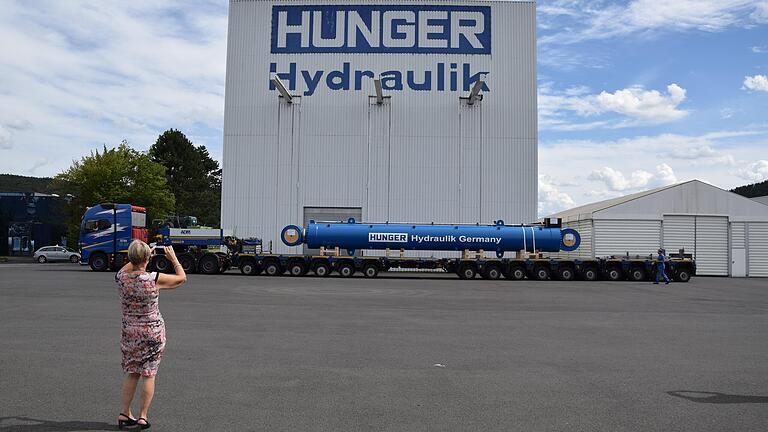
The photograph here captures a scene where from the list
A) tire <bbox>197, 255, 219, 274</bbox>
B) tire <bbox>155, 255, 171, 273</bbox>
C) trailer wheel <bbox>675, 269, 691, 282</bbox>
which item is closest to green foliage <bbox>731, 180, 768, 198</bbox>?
trailer wheel <bbox>675, 269, 691, 282</bbox>

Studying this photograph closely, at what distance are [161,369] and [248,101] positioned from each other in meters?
29.7

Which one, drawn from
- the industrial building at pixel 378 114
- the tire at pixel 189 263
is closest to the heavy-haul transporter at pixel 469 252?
the tire at pixel 189 263

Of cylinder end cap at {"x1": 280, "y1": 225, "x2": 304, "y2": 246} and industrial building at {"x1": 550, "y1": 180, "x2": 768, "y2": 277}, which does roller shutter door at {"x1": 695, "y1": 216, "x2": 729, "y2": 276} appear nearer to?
industrial building at {"x1": 550, "y1": 180, "x2": 768, "y2": 277}

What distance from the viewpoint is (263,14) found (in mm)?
36406

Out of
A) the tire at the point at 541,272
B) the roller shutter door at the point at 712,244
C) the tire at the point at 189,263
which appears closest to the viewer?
the tire at the point at 541,272

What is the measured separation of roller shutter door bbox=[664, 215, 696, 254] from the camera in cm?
3488

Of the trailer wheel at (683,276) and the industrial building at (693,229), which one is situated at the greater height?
the industrial building at (693,229)

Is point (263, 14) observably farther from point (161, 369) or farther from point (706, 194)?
point (161, 369)

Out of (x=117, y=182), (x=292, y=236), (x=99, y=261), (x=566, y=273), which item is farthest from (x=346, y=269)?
(x=117, y=182)

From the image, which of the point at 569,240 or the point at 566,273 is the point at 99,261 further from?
the point at 569,240

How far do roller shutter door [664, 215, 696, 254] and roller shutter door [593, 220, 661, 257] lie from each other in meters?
0.59

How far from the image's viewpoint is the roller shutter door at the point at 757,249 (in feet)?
115

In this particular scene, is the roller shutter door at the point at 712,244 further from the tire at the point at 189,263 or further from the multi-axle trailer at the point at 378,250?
the tire at the point at 189,263

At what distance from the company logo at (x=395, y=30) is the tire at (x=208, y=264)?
13.7 m
